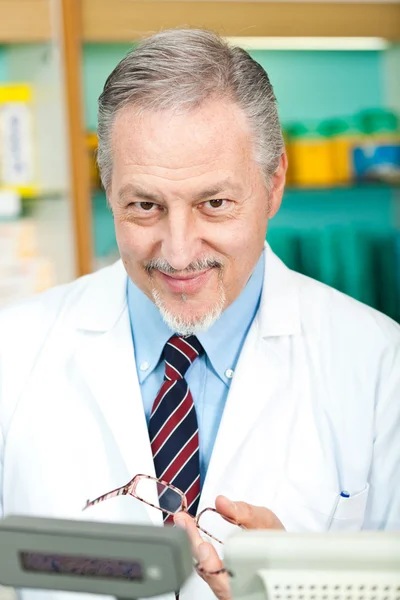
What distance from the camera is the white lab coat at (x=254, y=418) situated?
1414 millimetres

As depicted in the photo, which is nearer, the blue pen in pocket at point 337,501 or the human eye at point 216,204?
the human eye at point 216,204

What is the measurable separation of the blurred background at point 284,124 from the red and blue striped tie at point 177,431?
1.40 m

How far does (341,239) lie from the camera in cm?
323

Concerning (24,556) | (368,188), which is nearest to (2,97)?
(368,188)

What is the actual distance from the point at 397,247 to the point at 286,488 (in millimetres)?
1977

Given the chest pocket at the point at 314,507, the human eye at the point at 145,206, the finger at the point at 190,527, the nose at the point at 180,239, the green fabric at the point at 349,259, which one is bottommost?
the green fabric at the point at 349,259

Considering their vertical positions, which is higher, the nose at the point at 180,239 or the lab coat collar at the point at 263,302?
the nose at the point at 180,239

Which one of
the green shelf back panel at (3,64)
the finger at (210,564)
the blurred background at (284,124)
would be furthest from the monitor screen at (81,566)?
the green shelf back panel at (3,64)

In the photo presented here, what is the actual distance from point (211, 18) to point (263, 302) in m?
1.82

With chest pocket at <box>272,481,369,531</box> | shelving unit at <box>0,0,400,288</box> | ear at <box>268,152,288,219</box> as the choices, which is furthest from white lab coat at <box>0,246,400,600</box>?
shelving unit at <box>0,0,400,288</box>

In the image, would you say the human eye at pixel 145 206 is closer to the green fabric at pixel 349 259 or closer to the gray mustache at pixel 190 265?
the gray mustache at pixel 190 265

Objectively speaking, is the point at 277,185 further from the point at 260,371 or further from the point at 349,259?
the point at 349,259

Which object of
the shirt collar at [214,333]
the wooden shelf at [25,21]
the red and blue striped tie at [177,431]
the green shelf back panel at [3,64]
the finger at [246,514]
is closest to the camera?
the finger at [246,514]

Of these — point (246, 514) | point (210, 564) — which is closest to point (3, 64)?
point (246, 514)
